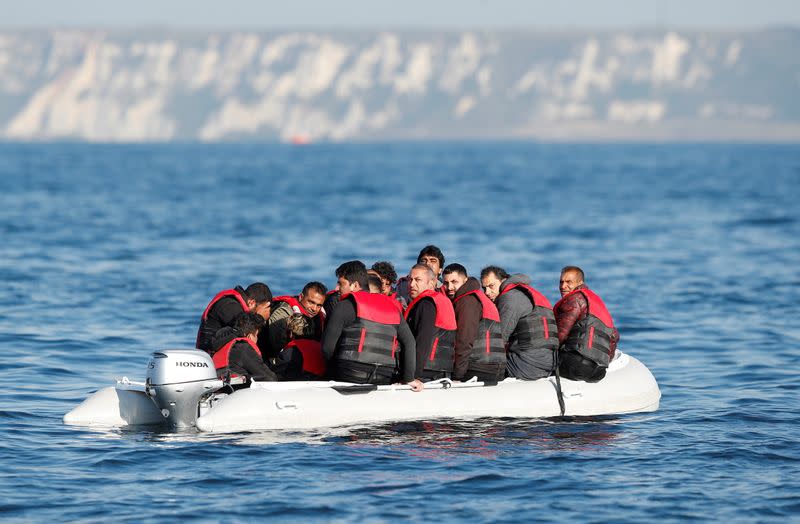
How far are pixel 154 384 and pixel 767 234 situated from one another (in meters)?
29.6

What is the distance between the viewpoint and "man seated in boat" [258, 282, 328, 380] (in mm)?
11281

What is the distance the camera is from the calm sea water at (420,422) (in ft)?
29.6

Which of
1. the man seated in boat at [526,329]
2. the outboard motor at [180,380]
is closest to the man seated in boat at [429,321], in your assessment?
the man seated in boat at [526,329]

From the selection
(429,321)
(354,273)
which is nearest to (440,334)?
(429,321)

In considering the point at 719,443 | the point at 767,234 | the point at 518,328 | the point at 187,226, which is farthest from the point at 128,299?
the point at 767,234

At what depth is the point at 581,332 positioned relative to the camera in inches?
459

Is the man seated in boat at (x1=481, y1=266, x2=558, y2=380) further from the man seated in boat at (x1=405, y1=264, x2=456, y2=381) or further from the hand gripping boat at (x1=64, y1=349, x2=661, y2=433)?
the man seated in boat at (x1=405, y1=264, x2=456, y2=381)

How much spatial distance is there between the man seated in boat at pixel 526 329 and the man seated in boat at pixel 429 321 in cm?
79

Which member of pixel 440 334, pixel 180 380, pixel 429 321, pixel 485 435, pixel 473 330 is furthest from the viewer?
pixel 473 330

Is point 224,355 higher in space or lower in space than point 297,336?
lower

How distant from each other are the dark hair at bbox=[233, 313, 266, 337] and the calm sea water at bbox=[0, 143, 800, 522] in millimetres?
983

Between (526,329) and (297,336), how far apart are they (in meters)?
2.18

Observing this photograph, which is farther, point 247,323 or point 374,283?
point 374,283

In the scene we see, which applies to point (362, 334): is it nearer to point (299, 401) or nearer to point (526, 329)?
point (299, 401)
